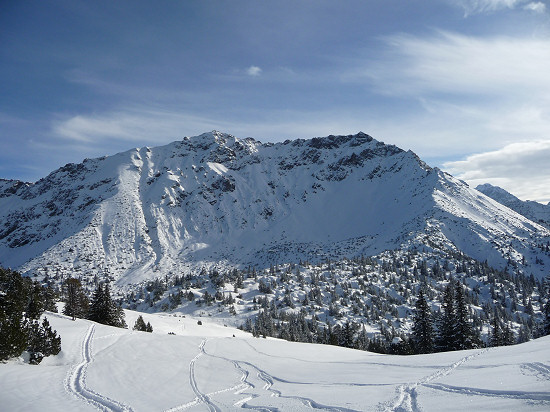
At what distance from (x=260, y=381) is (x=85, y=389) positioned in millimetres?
9923

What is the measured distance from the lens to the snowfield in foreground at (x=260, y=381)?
44.4 ft

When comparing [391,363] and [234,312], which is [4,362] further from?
[234,312]

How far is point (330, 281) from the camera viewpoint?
546 ft

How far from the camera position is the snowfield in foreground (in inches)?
533

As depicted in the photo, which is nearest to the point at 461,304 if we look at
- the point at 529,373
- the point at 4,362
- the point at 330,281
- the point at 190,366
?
the point at 529,373

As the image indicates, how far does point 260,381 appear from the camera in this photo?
69.8ft

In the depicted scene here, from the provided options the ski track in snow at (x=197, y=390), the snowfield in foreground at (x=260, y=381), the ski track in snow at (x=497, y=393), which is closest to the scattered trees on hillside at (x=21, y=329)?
the snowfield in foreground at (x=260, y=381)

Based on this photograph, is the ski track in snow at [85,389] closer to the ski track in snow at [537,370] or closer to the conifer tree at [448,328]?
the ski track in snow at [537,370]

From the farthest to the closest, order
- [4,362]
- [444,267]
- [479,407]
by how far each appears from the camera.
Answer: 1. [444,267]
2. [4,362]
3. [479,407]

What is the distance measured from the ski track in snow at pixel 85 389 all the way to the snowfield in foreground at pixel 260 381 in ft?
0.17

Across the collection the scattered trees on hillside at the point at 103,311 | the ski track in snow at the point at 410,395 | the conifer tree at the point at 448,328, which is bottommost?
the scattered trees on hillside at the point at 103,311

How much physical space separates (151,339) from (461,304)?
32.5 metres

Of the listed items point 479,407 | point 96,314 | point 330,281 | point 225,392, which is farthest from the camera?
point 330,281

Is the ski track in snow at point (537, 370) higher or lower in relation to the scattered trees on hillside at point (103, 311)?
higher
